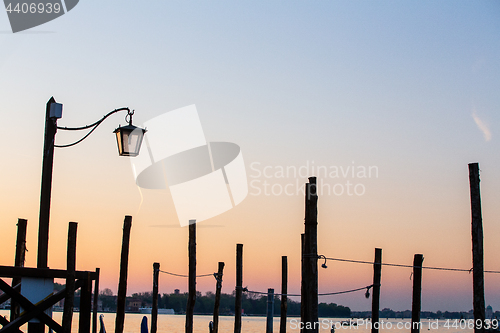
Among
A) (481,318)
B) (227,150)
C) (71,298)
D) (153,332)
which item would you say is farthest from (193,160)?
(153,332)

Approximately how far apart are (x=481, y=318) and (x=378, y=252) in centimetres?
361

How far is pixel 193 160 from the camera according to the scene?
514 inches

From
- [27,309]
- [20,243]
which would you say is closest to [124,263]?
[20,243]

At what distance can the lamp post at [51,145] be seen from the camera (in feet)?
25.4

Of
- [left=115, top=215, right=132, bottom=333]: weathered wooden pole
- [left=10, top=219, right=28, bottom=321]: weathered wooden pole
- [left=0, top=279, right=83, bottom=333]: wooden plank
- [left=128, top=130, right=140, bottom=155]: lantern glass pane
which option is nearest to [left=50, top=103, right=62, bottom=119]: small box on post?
[left=128, top=130, right=140, bottom=155]: lantern glass pane

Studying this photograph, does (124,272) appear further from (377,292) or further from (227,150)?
(377,292)

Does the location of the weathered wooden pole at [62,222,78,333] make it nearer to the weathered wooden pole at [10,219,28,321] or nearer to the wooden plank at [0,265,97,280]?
the wooden plank at [0,265,97,280]

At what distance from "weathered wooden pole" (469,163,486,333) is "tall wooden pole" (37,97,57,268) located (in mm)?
7508

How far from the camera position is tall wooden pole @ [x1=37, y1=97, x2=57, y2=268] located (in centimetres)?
758

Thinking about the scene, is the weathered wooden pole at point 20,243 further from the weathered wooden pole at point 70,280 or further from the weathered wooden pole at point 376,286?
the weathered wooden pole at point 376,286

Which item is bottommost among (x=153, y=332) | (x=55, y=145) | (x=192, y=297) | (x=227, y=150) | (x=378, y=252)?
(x=153, y=332)

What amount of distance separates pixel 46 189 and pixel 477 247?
7.68 meters

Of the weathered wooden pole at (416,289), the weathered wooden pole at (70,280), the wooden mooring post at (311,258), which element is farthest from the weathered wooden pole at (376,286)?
the weathered wooden pole at (70,280)

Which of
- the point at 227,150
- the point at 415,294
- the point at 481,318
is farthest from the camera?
the point at 227,150
